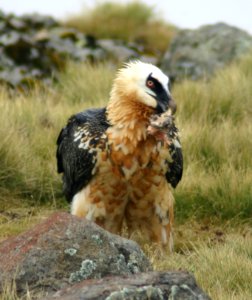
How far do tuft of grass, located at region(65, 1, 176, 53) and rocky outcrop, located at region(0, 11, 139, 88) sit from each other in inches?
30.2

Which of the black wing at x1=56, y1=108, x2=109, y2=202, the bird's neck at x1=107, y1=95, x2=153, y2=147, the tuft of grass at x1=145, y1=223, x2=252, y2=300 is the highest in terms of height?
the bird's neck at x1=107, y1=95, x2=153, y2=147

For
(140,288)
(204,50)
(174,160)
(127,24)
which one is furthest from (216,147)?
(127,24)

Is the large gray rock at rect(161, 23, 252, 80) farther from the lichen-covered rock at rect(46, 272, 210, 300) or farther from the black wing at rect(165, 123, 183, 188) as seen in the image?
the lichen-covered rock at rect(46, 272, 210, 300)

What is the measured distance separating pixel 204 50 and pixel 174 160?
9006mm

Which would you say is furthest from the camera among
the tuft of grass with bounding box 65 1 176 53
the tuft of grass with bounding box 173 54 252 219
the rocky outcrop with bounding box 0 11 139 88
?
the tuft of grass with bounding box 65 1 176 53

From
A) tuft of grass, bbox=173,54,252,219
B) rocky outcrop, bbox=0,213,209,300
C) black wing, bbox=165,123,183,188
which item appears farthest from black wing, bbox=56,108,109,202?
rocky outcrop, bbox=0,213,209,300

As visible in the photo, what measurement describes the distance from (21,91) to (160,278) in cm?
975

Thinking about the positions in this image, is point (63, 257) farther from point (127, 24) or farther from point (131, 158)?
point (127, 24)

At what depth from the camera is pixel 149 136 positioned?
289 inches

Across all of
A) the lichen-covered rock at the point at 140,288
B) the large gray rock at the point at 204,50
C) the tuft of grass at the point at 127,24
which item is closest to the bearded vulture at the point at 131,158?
the lichen-covered rock at the point at 140,288

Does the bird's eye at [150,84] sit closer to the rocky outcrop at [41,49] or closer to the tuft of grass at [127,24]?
the rocky outcrop at [41,49]

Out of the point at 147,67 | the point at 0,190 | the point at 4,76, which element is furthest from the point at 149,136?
the point at 4,76

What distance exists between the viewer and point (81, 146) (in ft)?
24.9

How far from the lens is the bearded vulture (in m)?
7.28
